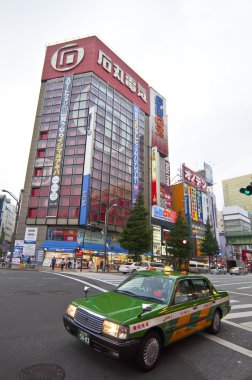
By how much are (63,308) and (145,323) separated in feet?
15.1

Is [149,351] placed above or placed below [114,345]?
below

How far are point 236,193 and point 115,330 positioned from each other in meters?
190

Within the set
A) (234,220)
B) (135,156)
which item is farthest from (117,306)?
(234,220)

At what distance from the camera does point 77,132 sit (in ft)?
163

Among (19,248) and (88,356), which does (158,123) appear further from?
(88,356)

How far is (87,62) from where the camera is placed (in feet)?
185

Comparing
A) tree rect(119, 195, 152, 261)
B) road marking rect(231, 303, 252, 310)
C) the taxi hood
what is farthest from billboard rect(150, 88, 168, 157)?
the taxi hood

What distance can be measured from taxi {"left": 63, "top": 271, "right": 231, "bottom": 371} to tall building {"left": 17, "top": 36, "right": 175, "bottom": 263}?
38.0m

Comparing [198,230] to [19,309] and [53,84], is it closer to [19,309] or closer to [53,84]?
[53,84]

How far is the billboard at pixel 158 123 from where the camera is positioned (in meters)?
68.8

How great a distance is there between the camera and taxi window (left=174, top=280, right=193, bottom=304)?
4.82 m

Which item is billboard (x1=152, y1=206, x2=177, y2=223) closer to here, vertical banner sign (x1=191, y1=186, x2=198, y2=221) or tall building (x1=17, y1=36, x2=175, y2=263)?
tall building (x1=17, y1=36, x2=175, y2=263)

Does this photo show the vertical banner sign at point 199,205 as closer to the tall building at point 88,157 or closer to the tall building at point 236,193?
the tall building at point 88,157


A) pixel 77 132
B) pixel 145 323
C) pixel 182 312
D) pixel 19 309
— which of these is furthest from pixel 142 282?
pixel 77 132
